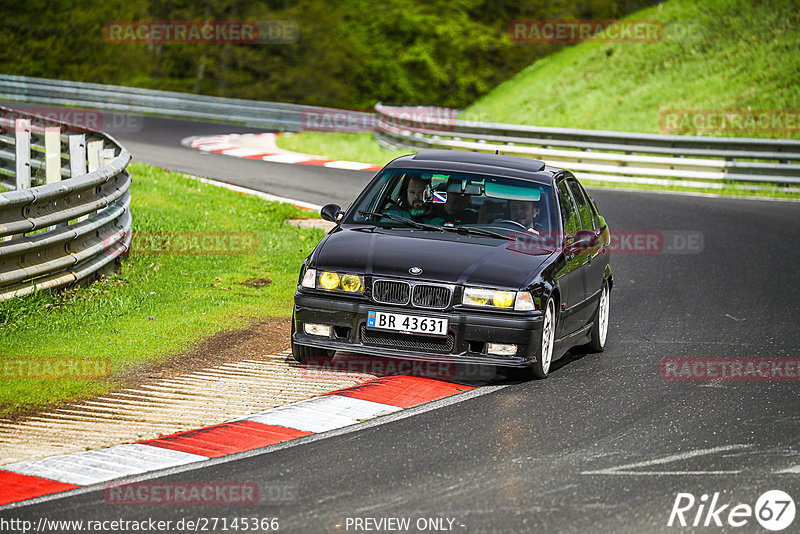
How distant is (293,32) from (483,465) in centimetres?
5818

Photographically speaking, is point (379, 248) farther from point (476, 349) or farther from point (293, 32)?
point (293, 32)

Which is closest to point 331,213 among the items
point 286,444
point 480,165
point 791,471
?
point 480,165

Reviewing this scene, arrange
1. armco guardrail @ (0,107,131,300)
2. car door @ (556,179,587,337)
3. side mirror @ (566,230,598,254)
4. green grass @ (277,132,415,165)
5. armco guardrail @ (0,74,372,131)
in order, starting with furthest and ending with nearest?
armco guardrail @ (0,74,372,131) → green grass @ (277,132,415,165) → armco guardrail @ (0,107,131,300) → side mirror @ (566,230,598,254) → car door @ (556,179,587,337)

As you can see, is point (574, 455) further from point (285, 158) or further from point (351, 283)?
point (285, 158)

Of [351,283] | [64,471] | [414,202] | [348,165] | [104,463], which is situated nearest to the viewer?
[64,471]

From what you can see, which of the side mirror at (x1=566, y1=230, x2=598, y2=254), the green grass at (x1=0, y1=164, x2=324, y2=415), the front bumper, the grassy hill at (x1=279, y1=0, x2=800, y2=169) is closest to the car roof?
the side mirror at (x1=566, y1=230, x2=598, y2=254)

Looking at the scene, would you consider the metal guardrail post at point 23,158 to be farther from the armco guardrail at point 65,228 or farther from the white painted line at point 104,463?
the white painted line at point 104,463

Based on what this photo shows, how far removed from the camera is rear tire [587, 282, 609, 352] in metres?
9.35

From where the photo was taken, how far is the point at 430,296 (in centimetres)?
776

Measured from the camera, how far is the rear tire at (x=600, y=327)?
9.35 m

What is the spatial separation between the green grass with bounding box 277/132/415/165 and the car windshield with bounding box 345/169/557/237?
14.8 m

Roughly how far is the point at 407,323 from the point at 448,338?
30 centimetres

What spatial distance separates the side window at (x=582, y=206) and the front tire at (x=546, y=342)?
5.30ft

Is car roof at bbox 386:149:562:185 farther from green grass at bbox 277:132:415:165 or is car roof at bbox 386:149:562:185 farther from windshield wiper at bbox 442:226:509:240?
green grass at bbox 277:132:415:165
